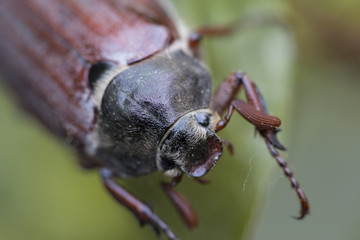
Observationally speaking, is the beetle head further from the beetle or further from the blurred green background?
the blurred green background

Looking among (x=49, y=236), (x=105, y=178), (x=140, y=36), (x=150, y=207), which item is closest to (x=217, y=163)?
(x=150, y=207)

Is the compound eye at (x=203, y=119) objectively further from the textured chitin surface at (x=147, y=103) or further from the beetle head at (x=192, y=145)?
the textured chitin surface at (x=147, y=103)

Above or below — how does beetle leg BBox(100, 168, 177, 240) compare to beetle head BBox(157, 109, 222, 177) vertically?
below

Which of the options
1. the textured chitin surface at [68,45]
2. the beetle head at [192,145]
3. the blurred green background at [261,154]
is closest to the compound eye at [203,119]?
the beetle head at [192,145]

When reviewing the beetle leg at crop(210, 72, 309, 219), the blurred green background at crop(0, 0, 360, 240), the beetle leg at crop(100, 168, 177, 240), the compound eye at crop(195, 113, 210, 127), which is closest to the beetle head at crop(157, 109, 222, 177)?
the compound eye at crop(195, 113, 210, 127)

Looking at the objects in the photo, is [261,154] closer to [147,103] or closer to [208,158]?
[208,158]

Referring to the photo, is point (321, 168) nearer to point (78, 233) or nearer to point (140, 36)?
point (140, 36)
